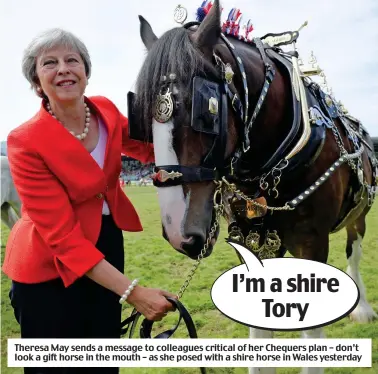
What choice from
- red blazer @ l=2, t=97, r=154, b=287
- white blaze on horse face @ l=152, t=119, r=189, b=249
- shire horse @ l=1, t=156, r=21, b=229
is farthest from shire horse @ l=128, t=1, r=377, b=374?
shire horse @ l=1, t=156, r=21, b=229

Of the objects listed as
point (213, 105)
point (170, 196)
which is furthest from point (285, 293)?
point (213, 105)

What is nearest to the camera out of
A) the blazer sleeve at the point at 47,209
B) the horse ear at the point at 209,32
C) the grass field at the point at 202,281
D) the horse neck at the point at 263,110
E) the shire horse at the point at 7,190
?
the blazer sleeve at the point at 47,209

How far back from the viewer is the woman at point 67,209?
1.31m

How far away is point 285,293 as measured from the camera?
203 cm

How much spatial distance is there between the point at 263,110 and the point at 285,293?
3.20 ft

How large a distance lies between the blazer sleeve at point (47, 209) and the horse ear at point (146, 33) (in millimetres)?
745

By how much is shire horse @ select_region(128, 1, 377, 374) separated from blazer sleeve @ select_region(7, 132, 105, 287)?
1.01ft

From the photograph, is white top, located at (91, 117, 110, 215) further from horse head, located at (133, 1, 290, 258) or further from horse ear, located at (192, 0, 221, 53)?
horse ear, located at (192, 0, 221, 53)

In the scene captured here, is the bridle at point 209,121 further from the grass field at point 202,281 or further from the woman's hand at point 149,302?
the grass field at point 202,281

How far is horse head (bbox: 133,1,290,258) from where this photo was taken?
4.32ft

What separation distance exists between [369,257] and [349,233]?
2.01 metres

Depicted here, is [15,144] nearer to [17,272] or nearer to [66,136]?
[66,136]

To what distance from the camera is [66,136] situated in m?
1.36


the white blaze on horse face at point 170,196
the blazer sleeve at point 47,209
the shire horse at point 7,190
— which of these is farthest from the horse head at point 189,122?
the shire horse at point 7,190
